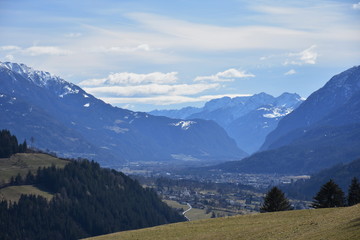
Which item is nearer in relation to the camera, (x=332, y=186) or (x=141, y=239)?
(x=141, y=239)

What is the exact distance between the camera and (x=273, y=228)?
7119 cm

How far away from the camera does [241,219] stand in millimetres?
87812

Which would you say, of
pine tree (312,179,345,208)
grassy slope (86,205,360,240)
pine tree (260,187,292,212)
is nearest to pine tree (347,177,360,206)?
pine tree (312,179,345,208)

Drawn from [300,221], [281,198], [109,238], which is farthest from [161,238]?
[281,198]

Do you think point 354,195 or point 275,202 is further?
point 354,195

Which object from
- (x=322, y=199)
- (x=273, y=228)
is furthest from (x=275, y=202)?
(x=273, y=228)

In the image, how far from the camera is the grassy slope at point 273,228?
59.4 meters

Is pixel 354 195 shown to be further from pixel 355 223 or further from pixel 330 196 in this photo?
pixel 355 223

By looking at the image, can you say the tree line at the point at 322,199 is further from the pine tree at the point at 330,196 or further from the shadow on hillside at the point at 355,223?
the shadow on hillside at the point at 355,223

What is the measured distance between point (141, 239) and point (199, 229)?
9.07 m

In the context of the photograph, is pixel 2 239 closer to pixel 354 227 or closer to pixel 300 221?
pixel 300 221

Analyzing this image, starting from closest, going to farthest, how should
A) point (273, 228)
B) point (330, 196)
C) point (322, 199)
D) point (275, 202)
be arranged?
point (273, 228) → point (330, 196) → point (322, 199) → point (275, 202)

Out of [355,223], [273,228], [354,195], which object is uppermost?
[355,223]

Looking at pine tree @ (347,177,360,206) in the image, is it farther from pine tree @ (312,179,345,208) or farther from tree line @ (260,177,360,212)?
pine tree @ (312,179,345,208)
